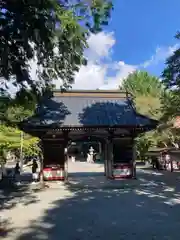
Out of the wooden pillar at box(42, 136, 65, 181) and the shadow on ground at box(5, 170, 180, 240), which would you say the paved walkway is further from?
the wooden pillar at box(42, 136, 65, 181)

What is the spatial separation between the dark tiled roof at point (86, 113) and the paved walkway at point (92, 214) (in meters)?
4.56

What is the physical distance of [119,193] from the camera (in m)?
15.1

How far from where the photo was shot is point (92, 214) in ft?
33.8

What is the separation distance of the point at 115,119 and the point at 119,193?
5896 mm

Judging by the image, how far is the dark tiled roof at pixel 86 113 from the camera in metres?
19.0

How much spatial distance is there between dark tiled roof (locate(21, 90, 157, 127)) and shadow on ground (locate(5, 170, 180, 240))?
533 centimetres

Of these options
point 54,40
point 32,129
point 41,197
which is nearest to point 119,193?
point 41,197

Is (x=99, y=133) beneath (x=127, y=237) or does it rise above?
above

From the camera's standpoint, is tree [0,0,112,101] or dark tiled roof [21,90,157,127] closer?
tree [0,0,112,101]

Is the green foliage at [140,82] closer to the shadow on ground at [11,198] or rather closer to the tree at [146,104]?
the tree at [146,104]

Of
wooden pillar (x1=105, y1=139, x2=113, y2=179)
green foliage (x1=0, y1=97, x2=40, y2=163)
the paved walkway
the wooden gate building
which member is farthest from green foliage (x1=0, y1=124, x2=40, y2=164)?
wooden pillar (x1=105, y1=139, x2=113, y2=179)

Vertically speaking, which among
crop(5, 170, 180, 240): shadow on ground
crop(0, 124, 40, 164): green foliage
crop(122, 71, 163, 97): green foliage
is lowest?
crop(5, 170, 180, 240): shadow on ground

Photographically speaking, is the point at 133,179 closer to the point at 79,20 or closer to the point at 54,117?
the point at 54,117

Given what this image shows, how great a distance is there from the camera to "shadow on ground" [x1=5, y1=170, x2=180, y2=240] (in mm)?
7773
